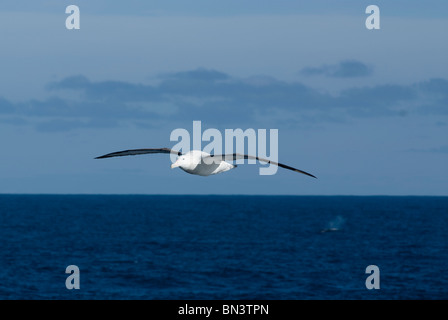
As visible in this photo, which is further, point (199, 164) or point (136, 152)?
point (136, 152)

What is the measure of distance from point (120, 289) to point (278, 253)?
57530 mm

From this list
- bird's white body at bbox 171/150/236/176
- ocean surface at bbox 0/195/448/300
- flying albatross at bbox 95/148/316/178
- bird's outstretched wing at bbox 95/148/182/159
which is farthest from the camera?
ocean surface at bbox 0/195/448/300

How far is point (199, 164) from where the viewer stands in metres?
19.5

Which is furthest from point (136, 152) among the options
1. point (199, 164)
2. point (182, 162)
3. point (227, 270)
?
point (227, 270)

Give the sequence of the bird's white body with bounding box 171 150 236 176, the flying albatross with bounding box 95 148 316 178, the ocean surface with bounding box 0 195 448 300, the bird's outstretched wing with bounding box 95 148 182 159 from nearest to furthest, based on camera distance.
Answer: the flying albatross with bounding box 95 148 316 178 < the bird's white body with bounding box 171 150 236 176 < the bird's outstretched wing with bounding box 95 148 182 159 < the ocean surface with bounding box 0 195 448 300

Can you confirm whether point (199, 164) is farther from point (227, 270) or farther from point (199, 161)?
point (227, 270)

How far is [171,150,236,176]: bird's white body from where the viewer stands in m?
19.2

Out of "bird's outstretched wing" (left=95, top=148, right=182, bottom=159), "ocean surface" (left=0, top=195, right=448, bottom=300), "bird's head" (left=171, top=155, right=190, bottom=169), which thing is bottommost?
"bird's head" (left=171, top=155, right=190, bottom=169)

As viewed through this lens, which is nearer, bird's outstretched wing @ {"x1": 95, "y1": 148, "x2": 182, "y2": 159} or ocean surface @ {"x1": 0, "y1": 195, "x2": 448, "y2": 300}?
bird's outstretched wing @ {"x1": 95, "y1": 148, "x2": 182, "y2": 159}

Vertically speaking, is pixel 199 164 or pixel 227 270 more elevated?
pixel 227 270

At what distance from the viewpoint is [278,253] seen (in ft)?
578

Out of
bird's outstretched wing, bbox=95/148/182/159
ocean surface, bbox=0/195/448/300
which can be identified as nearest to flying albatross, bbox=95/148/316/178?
bird's outstretched wing, bbox=95/148/182/159

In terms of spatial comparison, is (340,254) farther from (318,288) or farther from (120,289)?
(120,289)

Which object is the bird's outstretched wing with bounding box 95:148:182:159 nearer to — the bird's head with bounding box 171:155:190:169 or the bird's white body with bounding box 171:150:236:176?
the bird's white body with bounding box 171:150:236:176
